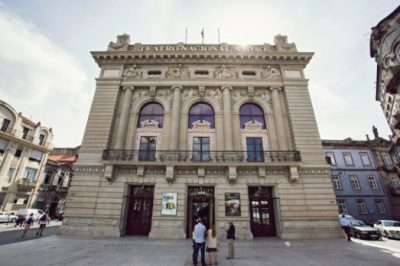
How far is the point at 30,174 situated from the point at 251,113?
37.0 m

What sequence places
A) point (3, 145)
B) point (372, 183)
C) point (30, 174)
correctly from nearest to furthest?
point (3, 145) → point (372, 183) → point (30, 174)

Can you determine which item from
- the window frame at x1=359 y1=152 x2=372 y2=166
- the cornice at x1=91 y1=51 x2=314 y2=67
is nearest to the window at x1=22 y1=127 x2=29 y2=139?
the cornice at x1=91 y1=51 x2=314 y2=67

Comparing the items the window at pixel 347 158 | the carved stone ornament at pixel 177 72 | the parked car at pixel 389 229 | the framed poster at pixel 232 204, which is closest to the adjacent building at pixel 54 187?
the carved stone ornament at pixel 177 72

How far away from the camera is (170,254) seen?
9.16 meters

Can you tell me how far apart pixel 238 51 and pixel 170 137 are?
36.1 feet

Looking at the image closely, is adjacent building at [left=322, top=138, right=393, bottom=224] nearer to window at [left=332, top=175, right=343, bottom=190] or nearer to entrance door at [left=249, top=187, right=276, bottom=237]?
window at [left=332, top=175, right=343, bottom=190]

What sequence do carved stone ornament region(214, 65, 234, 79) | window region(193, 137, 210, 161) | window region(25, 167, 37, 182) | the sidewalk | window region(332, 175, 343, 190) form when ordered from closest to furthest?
the sidewalk, window region(193, 137, 210, 161), carved stone ornament region(214, 65, 234, 79), window region(332, 175, 343, 190), window region(25, 167, 37, 182)

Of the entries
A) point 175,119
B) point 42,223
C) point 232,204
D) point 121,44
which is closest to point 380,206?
point 232,204

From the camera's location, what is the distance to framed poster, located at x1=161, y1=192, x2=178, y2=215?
1378 cm

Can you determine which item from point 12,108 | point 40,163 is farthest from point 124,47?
point 40,163

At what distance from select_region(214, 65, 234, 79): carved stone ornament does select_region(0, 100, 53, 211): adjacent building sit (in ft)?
104

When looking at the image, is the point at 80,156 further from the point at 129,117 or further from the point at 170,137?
the point at 170,137

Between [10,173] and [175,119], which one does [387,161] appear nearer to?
[175,119]

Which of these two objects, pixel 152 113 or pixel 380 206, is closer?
pixel 152 113
